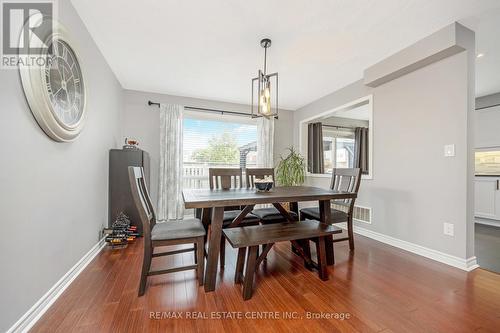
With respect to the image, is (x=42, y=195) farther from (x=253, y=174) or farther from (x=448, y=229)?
(x=448, y=229)

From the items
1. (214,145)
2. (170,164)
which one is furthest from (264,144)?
(170,164)

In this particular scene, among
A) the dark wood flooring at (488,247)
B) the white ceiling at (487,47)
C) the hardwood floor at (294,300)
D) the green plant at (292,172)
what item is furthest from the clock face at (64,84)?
the dark wood flooring at (488,247)

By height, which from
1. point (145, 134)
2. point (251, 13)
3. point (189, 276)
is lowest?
point (189, 276)

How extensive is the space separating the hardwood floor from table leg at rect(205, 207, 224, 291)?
0.31 feet

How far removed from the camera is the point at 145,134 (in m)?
3.83

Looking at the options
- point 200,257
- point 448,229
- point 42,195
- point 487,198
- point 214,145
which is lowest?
point 200,257

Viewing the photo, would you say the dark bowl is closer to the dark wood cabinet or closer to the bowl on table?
the bowl on table

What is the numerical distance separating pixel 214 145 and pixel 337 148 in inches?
130

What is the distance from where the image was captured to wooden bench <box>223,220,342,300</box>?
160 cm

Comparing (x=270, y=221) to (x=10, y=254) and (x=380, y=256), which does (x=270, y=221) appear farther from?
(x=10, y=254)

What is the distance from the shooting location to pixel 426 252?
240 cm

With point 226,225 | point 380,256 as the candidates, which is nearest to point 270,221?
point 226,225

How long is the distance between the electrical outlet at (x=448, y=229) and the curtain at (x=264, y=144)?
294cm

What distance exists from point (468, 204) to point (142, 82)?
465cm
